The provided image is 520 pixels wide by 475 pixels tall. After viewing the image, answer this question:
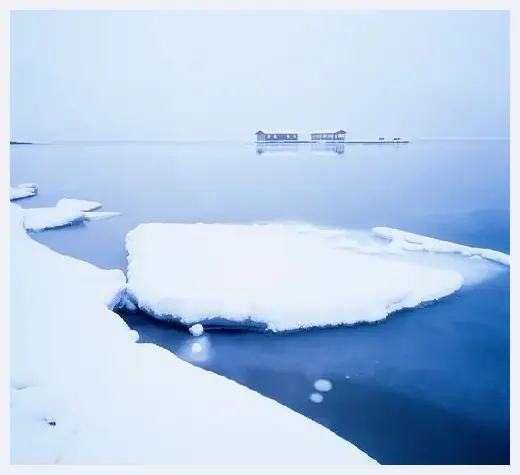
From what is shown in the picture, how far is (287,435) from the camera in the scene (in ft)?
7.58

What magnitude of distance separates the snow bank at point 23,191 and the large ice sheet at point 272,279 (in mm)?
4143

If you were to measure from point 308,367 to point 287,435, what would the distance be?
0.93 meters

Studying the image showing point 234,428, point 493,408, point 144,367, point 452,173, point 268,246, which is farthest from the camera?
point 452,173

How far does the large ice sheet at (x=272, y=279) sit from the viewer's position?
3691 mm

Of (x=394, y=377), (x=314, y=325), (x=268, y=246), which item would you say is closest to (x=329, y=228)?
(x=268, y=246)

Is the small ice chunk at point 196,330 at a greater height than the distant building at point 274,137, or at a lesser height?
lesser

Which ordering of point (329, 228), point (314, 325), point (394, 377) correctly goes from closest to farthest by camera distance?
point (394, 377) → point (314, 325) → point (329, 228)

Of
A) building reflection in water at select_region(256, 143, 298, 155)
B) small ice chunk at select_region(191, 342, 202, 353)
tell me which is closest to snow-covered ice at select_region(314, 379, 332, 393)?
small ice chunk at select_region(191, 342, 202, 353)

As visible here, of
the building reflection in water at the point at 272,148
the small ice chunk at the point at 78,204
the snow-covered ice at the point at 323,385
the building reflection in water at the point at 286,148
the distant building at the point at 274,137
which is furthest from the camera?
the building reflection in water at the point at 272,148

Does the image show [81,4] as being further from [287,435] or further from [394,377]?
[394,377]

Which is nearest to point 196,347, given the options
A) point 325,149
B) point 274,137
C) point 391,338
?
point 391,338

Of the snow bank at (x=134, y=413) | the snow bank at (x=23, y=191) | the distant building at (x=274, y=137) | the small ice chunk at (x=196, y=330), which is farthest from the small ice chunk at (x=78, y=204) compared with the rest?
the small ice chunk at (x=196, y=330)

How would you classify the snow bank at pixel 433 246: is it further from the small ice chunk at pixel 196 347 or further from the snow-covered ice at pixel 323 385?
the small ice chunk at pixel 196 347

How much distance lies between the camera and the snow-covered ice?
299 cm
